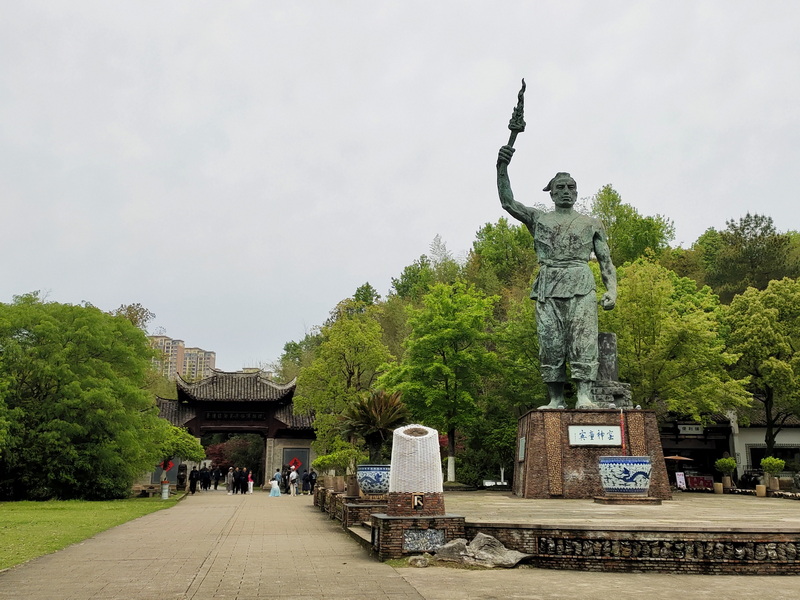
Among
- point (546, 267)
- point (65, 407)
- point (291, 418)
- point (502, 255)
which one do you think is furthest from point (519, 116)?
point (502, 255)

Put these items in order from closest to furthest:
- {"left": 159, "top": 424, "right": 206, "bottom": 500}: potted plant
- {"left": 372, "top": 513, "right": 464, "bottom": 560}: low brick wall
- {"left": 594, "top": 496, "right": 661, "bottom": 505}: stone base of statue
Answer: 1. {"left": 372, "top": 513, "right": 464, "bottom": 560}: low brick wall
2. {"left": 594, "top": 496, "right": 661, "bottom": 505}: stone base of statue
3. {"left": 159, "top": 424, "right": 206, "bottom": 500}: potted plant

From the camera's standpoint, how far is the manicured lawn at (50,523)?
9.64m

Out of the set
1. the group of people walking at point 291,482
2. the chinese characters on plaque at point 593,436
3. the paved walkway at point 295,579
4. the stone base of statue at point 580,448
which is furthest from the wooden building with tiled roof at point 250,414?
the paved walkway at point 295,579

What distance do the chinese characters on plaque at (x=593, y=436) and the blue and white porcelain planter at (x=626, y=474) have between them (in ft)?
7.45

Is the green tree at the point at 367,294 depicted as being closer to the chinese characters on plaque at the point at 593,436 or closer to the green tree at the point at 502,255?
the green tree at the point at 502,255

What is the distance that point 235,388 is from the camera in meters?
37.8

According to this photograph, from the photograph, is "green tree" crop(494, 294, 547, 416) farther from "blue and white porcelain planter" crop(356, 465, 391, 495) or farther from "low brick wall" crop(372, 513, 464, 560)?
"low brick wall" crop(372, 513, 464, 560)

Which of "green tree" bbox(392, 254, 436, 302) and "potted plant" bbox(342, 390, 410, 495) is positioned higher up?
"green tree" bbox(392, 254, 436, 302)

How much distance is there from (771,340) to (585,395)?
1400 centimetres

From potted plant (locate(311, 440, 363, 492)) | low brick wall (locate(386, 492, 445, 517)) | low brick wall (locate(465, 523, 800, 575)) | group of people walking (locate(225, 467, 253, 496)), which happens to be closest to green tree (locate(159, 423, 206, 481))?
group of people walking (locate(225, 467, 253, 496))

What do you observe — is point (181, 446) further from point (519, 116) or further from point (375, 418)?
point (519, 116)

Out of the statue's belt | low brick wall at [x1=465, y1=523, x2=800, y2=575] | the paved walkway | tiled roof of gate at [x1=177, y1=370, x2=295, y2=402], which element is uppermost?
the statue's belt

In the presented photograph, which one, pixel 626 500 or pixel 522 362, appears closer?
pixel 626 500

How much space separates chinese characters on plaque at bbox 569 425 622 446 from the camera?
50.3 feet
